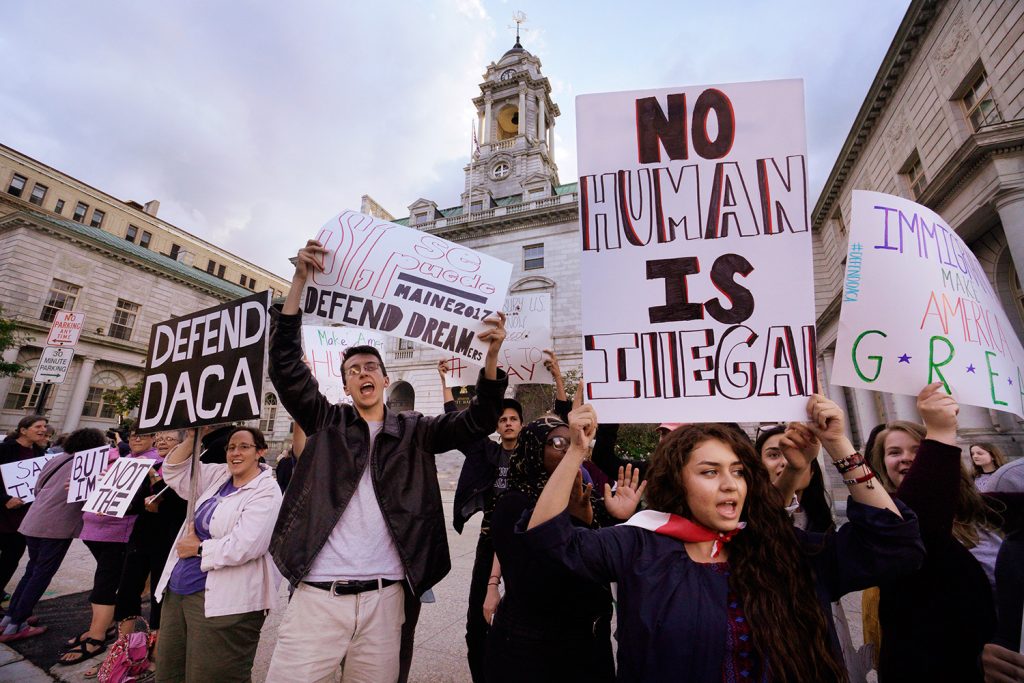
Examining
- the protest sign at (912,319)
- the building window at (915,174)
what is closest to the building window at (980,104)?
the building window at (915,174)

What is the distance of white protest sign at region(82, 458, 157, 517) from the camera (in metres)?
3.77

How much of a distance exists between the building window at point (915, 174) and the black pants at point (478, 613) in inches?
600

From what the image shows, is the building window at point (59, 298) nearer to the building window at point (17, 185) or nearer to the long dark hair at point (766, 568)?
the building window at point (17, 185)

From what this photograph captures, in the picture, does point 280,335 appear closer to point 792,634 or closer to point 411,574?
point 411,574

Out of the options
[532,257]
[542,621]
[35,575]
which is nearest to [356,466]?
→ [542,621]

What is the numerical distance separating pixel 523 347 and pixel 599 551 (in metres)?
3.47

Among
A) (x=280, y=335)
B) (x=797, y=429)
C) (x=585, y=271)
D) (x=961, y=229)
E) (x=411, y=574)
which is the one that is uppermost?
(x=961, y=229)

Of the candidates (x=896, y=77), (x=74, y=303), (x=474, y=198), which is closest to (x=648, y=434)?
(x=896, y=77)

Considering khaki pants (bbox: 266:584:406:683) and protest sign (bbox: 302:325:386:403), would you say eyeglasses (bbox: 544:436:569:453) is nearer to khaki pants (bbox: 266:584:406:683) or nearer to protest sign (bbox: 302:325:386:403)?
khaki pants (bbox: 266:584:406:683)

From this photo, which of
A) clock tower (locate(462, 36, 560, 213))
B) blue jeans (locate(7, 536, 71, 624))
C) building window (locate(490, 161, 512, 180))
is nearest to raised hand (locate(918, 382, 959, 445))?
blue jeans (locate(7, 536, 71, 624))

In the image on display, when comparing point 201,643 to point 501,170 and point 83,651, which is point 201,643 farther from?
point 501,170

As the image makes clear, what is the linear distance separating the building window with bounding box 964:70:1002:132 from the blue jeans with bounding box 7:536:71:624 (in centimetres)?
1656

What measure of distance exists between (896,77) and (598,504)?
16.9m

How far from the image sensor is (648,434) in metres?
15.5
